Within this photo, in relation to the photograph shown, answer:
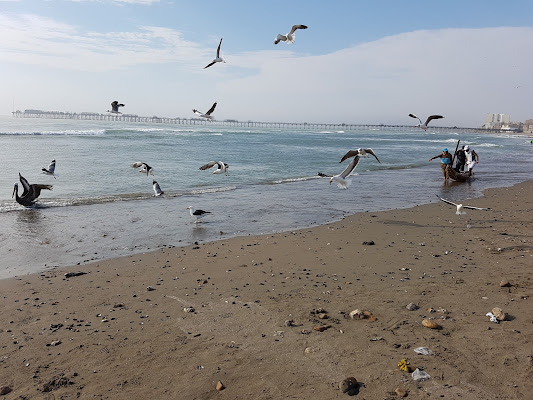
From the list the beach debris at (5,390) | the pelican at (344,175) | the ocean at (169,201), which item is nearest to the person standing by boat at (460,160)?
the ocean at (169,201)

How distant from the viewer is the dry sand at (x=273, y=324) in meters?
3.88

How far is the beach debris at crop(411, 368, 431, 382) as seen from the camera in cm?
384

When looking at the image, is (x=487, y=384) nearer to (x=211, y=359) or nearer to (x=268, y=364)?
(x=268, y=364)

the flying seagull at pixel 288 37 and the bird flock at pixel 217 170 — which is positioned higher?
the flying seagull at pixel 288 37

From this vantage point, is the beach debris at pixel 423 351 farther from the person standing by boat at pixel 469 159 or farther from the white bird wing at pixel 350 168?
→ the person standing by boat at pixel 469 159

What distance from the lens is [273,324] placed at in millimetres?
5004

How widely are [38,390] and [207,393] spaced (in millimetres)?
1557

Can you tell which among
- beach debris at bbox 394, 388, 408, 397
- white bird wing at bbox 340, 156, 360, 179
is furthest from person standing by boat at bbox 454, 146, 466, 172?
beach debris at bbox 394, 388, 408, 397

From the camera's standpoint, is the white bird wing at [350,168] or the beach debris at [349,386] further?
the white bird wing at [350,168]

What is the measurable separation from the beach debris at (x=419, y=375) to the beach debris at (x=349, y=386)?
548mm

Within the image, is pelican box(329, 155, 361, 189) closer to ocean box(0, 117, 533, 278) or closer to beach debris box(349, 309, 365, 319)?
ocean box(0, 117, 533, 278)

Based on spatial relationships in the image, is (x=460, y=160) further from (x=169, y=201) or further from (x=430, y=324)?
(x=430, y=324)

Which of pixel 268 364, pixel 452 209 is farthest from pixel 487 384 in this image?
pixel 452 209

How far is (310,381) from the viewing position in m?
3.89
